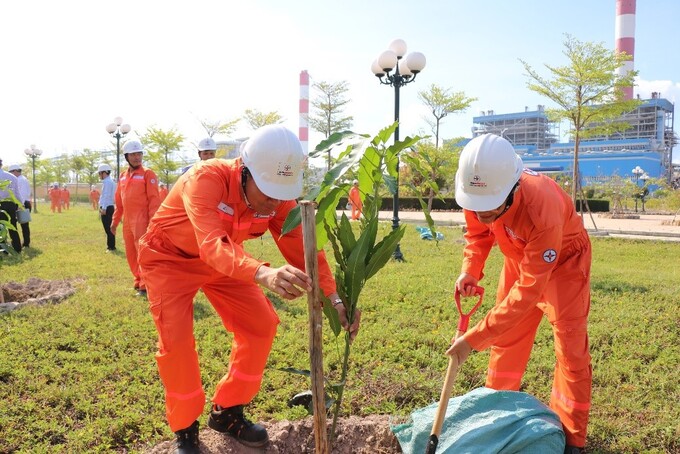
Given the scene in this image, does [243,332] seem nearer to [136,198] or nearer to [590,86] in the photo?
[136,198]

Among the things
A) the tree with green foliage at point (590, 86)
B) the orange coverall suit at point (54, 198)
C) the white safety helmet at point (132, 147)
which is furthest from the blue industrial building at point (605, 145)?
the white safety helmet at point (132, 147)

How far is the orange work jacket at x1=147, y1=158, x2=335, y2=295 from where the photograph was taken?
227 cm

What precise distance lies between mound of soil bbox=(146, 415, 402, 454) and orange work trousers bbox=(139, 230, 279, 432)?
24 cm

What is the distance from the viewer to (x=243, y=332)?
303cm

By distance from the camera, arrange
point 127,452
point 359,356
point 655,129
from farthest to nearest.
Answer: point 655,129 < point 359,356 < point 127,452

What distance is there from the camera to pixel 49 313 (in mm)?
5781

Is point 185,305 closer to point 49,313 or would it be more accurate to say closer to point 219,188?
point 219,188

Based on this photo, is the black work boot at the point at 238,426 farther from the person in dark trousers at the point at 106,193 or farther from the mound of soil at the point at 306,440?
the person in dark trousers at the point at 106,193

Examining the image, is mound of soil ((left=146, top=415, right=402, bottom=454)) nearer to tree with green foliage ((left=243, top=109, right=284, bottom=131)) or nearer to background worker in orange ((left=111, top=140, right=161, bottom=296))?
background worker in orange ((left=111, top=140, right=161, bottom=296))

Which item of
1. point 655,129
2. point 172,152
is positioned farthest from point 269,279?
point 655,129

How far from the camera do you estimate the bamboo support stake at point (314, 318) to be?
1.99 m

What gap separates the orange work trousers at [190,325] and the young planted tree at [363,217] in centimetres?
80

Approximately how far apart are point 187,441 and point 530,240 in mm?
2083

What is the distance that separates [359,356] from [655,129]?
59632 mm
